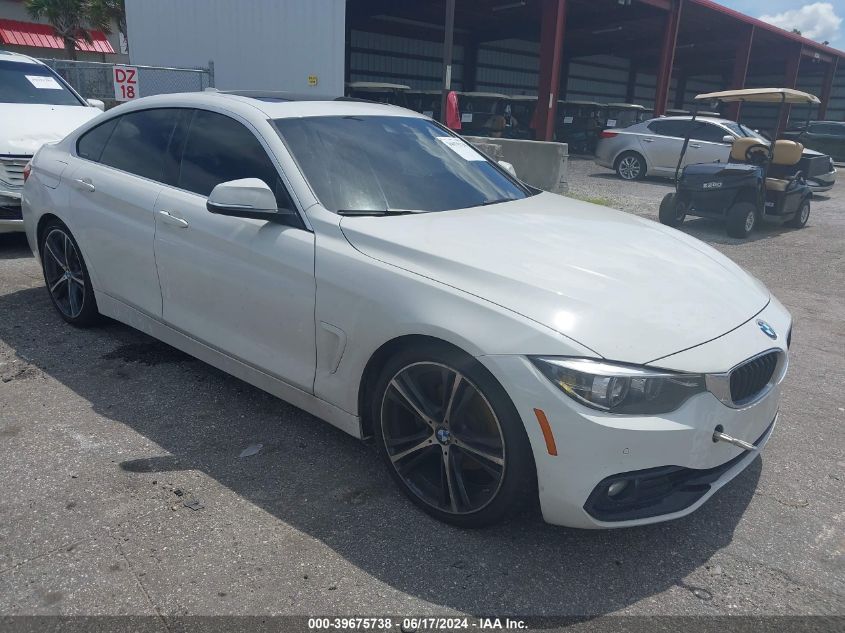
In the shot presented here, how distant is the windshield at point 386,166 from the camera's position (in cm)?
332

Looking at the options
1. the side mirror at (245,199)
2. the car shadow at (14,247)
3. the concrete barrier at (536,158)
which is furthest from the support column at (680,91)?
the side mirror at (245,199)

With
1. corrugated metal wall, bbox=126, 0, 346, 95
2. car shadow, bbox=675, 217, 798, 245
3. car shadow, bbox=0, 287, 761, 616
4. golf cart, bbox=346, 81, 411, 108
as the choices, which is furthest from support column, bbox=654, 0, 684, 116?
car shadow, bbox=0, 287, 761, 616

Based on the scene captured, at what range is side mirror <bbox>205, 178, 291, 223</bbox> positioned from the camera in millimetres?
3139

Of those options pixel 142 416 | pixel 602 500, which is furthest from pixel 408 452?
pixel 142 416

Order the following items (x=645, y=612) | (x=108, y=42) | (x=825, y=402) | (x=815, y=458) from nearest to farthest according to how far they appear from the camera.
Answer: (x=645, y=612) → (x=815, y=458) → (x=825, y=402) → (x=108, y=42)

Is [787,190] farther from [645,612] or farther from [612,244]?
[645,612]

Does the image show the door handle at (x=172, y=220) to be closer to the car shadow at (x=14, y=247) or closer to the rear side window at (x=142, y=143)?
the rear side window at (x=142, y=143)

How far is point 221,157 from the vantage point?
3.66 meters

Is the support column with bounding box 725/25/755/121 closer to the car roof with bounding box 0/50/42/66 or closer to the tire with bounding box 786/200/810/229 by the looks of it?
the tire with bounding box 786/200/810/229

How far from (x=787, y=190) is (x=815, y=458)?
8.04m

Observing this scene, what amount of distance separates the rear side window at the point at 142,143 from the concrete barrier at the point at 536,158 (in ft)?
29.4

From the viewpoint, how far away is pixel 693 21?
2661cm

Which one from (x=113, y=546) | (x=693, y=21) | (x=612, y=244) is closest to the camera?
(x=113, y=546)

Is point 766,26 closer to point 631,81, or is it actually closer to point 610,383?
point 631,81
